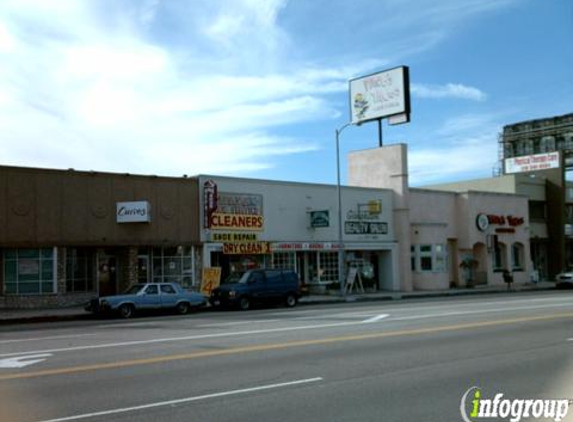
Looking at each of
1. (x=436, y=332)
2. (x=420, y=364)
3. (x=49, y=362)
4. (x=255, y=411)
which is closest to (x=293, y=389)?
(x=255, y=411)

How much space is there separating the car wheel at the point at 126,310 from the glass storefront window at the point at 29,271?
5373 millimetres

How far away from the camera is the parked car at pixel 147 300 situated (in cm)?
2403

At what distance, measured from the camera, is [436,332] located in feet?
50.7

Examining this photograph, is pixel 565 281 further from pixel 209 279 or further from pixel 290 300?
pixel 209 279

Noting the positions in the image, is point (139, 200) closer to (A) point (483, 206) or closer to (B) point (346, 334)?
(B) point (346, 334)

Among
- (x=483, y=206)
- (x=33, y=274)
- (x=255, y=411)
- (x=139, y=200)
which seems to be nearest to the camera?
(x=255, y=411)

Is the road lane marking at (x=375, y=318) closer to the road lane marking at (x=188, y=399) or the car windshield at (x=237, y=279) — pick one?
the car windshield at (x=237, y=279)

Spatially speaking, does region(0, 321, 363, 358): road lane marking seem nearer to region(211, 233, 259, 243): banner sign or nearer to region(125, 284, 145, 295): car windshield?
region(125, 284, 145, 295): car windshield

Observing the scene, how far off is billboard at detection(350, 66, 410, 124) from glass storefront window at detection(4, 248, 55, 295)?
2567 cm

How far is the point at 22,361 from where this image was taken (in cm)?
1197

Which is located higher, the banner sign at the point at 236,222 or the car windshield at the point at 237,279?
the banner sign at the point at 236,222

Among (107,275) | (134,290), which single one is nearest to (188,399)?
(134,290)

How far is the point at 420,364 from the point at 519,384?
2.01 meters

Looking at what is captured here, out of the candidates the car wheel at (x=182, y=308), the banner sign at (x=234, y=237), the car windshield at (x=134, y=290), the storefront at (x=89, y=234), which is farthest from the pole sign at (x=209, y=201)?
the car windshield at (x=134, y=290)
